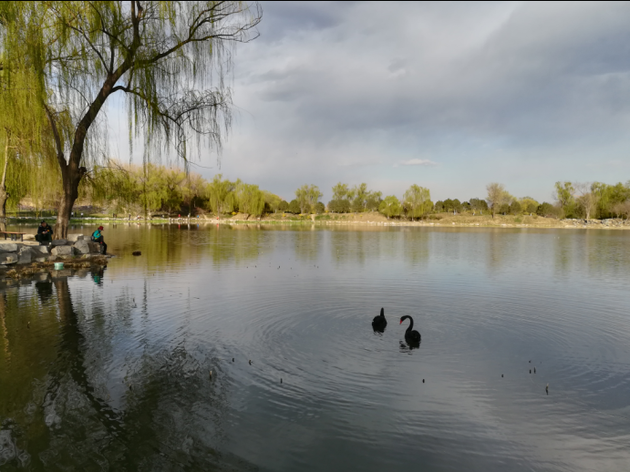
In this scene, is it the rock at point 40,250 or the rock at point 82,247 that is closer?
the rock at point 40,250

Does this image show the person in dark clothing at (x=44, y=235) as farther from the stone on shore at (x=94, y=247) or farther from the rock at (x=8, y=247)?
the rock at (x=8, y=247)

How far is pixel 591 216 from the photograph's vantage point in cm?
9969

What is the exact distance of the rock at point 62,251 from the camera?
18.1m

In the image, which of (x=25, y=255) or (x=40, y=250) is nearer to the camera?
(x=25, y=255)

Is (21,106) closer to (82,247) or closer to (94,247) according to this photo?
(82,247)

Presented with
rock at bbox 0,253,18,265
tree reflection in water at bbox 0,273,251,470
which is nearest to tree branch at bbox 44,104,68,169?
rock at bbox 0,253,18,265

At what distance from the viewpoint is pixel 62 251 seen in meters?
18.3

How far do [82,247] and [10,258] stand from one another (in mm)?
4169

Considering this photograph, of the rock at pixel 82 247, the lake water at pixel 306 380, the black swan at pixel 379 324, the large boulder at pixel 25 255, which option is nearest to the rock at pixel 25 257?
the large boulder at pixel 25 255

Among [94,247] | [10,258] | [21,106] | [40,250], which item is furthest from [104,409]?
[94,247]

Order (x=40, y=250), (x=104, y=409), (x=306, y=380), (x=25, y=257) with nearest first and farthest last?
(x=104, y=409) < (x=306, y=380) < (x=25, y=257) < (x=40, y=250)

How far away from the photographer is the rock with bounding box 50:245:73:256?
18094mm

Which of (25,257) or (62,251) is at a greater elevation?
(62,251)

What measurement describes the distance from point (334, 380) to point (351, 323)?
10.9 feet
